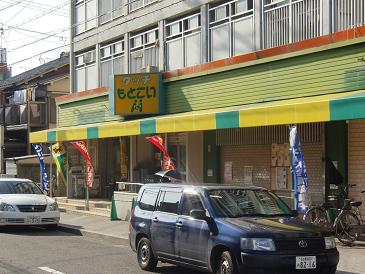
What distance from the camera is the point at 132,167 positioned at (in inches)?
869

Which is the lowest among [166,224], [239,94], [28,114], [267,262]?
[267,262]

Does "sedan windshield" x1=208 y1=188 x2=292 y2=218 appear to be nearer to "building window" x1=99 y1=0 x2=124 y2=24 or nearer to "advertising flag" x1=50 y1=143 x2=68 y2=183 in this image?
"advertising flag" x1=50 y1=143 x2=68 y2=183

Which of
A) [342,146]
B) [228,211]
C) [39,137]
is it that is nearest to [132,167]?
[39,137]

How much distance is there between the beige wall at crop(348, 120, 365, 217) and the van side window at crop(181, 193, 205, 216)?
5588mm

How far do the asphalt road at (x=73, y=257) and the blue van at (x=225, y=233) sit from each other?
0.65 m

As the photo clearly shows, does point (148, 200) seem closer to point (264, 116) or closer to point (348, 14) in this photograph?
point (264, 116)

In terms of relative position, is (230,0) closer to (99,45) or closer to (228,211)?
(99,45)

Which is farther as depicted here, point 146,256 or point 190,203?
point 146,256

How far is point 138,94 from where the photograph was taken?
20016mm

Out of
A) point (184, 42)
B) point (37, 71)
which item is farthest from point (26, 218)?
point (37, 71)

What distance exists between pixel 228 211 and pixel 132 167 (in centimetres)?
1335

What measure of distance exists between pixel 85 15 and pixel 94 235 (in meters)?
12.7

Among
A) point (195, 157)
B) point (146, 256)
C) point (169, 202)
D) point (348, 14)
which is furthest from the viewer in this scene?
point (195, 157)

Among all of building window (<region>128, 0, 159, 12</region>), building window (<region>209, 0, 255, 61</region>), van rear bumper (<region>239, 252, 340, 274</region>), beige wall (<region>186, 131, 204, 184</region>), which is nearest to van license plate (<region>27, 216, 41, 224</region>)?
beige wall (<region>186, 131, 204, 184</region>)
